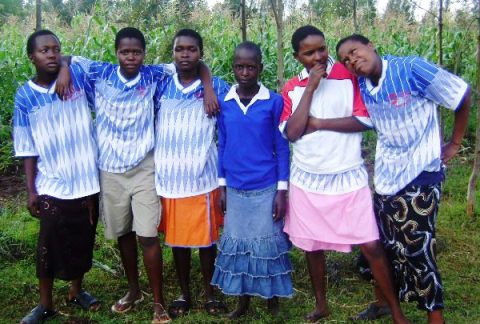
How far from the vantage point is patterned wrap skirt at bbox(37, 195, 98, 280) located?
3.37 metres

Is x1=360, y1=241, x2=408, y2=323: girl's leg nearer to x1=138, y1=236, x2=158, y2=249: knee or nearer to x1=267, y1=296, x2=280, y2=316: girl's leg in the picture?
x1=267, y1=296, x2=280, y2=316: girl's leg

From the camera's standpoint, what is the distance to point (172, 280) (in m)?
4.11

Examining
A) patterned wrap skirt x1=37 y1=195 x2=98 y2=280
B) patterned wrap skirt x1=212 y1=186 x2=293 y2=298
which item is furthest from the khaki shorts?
patterned wrap skirt x1=212 y1=186 x2=293 y2=298

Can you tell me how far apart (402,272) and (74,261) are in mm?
1967

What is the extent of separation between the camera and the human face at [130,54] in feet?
10.7

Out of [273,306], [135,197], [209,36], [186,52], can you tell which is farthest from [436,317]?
[209,36]

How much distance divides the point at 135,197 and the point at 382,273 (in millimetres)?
1511

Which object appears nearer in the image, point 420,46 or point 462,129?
point 462,129

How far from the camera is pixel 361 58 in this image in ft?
9.52

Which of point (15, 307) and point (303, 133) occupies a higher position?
point (303, 133)

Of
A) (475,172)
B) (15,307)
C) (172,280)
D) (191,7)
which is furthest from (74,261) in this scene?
(475,172)

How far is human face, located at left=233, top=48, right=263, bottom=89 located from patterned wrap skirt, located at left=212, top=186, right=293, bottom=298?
2.04ft

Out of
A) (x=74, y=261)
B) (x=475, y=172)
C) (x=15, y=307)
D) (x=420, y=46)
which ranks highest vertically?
(x=420, y=46)

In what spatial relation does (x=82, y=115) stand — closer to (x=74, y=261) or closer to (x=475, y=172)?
(x=74, y=261)
